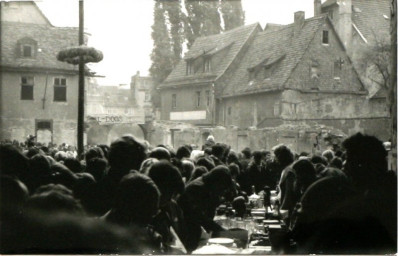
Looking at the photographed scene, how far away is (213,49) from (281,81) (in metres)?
3.90

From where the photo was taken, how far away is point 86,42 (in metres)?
6.79

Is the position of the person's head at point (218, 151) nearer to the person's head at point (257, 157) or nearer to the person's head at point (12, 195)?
the person's head at point (257, 157)

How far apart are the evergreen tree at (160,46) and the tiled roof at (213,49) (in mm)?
350

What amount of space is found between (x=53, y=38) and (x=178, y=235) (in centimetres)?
454

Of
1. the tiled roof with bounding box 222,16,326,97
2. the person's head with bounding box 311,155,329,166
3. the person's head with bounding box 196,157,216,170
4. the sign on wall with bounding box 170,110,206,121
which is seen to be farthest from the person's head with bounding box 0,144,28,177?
the sign on wall with bounding box 170,110,206,121

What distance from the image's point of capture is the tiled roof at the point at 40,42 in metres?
5.82

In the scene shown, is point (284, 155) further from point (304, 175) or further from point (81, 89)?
point (81, 89)

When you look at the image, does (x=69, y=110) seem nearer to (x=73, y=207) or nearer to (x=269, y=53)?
(x=269, y=53)

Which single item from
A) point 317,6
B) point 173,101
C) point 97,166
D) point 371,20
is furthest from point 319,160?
point 173,101

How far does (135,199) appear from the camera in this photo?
14.0 feet

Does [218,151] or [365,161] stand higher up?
[365,161]

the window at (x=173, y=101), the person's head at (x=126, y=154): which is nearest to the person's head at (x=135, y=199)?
the person's head at (x=126, y=154)

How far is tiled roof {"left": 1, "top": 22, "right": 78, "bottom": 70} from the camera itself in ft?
19.1

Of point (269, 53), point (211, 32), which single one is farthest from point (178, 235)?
point (269, 53)
